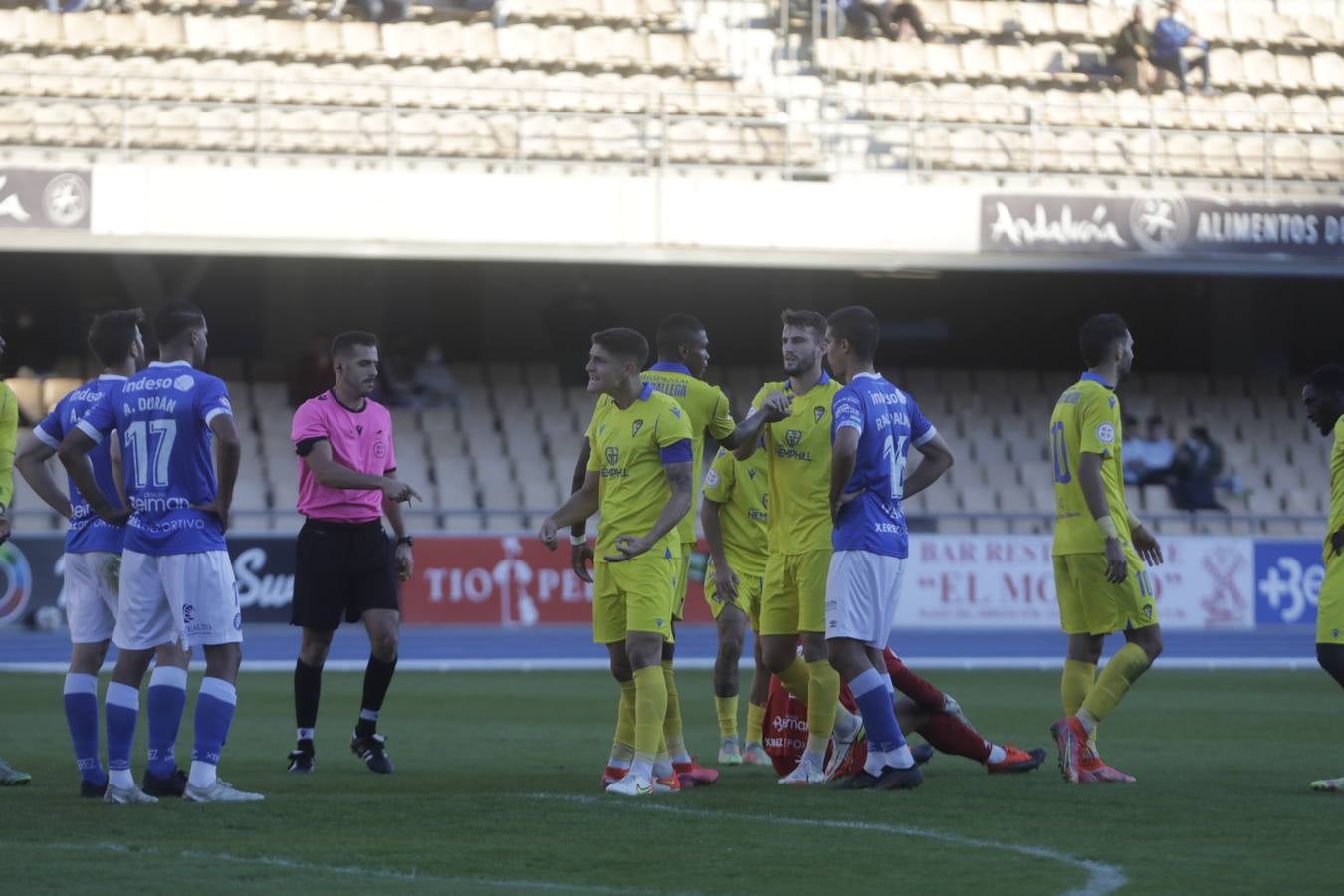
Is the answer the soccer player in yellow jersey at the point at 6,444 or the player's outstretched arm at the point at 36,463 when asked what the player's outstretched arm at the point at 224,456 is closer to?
the player's outstretched arm at the point at 36,463

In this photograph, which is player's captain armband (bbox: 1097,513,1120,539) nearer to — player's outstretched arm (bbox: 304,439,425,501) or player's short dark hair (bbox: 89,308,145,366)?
player's outstretched arm (bbox: 304,439,425,501)

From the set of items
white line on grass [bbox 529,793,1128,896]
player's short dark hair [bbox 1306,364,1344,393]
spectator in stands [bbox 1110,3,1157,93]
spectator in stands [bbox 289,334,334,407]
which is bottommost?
white line on grass [bbox 529,793,1128,896]

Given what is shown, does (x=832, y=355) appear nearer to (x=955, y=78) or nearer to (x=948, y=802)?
(x=948, y=802)

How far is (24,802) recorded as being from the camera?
7.91 metres

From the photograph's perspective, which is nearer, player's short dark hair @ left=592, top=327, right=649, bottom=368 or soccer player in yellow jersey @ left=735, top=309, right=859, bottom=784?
player's short dark hair @ left=592, top=327, right=649, bottom=368

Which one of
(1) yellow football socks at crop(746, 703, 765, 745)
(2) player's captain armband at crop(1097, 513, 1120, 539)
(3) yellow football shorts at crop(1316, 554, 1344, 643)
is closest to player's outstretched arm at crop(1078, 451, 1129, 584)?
(2) player's captain armband at crop(1097, 513, 1120, 539)

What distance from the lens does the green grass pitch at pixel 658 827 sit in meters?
6.07

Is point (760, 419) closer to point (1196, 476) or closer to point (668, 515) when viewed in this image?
point (668, 515)

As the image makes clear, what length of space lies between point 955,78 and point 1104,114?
2.04 m

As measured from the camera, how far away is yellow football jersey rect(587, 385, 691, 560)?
820 centimetres

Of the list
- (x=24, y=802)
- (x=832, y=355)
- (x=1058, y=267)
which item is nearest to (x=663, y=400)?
(x=832, y=355)

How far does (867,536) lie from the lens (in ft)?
27.2

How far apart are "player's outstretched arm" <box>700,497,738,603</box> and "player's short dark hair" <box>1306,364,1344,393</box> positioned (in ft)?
9.26

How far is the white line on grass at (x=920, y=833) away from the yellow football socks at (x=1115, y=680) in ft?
6.22
